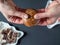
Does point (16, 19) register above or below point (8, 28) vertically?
above

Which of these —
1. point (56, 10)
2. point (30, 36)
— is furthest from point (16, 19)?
point (30, 36)

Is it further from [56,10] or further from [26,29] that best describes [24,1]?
[56,10]

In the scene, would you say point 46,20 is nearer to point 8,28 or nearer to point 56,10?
point 56,10

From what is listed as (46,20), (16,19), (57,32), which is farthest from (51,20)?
(57,32)

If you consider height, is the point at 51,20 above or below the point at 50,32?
above

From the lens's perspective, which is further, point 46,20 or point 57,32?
point 57,32

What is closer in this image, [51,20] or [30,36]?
[51,20]

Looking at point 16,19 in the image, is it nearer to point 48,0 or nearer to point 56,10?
point 56,10
